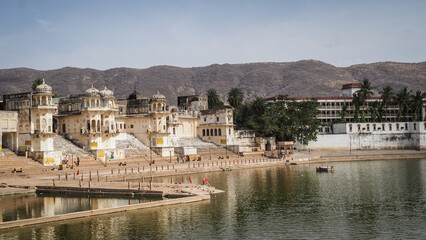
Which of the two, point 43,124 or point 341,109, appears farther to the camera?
point 341,109

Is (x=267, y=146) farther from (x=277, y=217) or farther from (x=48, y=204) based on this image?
(x=277, y=217)

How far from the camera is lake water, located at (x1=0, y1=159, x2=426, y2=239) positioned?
29266 millimetres

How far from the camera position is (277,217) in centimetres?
3381

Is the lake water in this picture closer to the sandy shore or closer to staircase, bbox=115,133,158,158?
the sandy shore

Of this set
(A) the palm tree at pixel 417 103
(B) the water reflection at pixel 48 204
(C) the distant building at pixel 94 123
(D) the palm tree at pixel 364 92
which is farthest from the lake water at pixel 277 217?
(A) the palm tree at pixel 417 103

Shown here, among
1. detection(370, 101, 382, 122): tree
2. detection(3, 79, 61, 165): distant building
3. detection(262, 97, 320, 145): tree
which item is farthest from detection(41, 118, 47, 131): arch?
detection(370, 101, 382, 122): tree

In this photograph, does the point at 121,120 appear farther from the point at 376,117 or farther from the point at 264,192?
the point at 376,117

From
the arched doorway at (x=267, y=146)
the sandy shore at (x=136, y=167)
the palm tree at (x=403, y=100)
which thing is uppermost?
the palm tree at (x=403, y=100)

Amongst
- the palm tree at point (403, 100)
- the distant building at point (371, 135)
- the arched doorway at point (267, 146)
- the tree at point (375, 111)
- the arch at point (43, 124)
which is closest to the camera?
the arch at point (43, 124)

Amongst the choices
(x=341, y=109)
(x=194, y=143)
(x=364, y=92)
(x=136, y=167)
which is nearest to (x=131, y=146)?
(x=136, y=167)

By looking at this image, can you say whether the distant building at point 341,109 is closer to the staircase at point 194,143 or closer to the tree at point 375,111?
the tree at point 375,111

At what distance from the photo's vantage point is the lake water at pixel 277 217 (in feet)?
96.0

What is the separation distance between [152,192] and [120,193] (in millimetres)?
3230

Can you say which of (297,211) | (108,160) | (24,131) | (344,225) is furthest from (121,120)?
(344,225)
